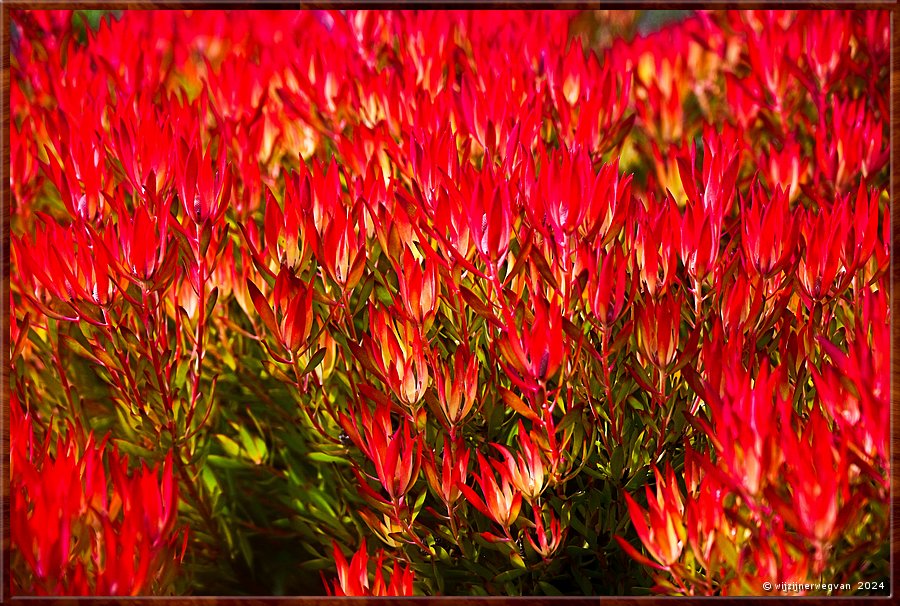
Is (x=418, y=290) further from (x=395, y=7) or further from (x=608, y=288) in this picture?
(x=395, y=7)

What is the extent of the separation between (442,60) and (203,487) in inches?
24.0

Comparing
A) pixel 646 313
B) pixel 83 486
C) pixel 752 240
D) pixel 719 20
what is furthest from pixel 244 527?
pixel 719 20

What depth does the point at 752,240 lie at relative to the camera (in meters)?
0.66

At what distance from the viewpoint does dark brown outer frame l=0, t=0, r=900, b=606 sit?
0.63 m

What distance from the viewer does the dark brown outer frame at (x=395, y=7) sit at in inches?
24.7

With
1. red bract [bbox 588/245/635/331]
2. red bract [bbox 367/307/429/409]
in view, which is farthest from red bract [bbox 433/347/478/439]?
red bract [bbox 588/245/635/331]

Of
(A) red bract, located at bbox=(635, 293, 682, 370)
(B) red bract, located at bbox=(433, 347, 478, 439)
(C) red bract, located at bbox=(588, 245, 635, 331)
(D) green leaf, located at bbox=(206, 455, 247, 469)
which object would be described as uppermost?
(C) red bract, located at bbox=(588, 245, 635, 331)

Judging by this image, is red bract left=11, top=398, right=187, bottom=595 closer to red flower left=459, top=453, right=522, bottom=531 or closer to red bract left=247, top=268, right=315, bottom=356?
red bract left=247, top=268, right=315, bottom=356

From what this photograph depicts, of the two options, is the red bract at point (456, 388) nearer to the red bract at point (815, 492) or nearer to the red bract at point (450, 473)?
the red bract at point (450, 473)

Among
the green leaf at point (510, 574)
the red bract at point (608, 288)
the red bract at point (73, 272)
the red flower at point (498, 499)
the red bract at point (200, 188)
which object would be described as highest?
the red bract at point (200, 188)

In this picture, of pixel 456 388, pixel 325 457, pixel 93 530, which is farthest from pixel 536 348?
pixel 93 530

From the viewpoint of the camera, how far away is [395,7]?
760 mm

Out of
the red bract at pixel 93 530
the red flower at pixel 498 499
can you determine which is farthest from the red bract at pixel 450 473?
the red bract at pixel 93 530

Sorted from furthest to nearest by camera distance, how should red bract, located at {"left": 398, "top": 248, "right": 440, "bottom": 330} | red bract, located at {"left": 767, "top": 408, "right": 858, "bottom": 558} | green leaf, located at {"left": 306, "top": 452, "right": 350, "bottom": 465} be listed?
1. green leaf, located at {"left": 306, "top": 452, "right": 350, "bottom": 465}
2. red bract, located at {"left": 398, "top": 248, "right": 440, "bottom": 330}
3. red bract, located at {"left": 767, "top": 408, "right": 858, "bottom": 558}
